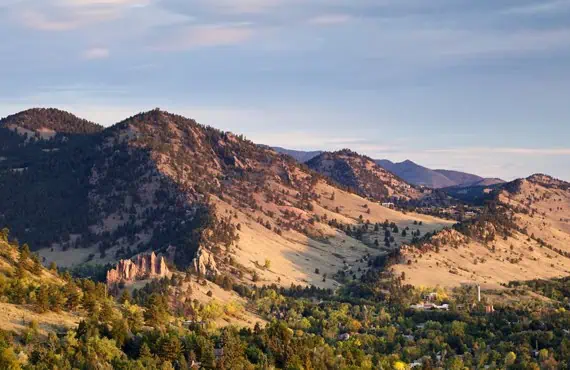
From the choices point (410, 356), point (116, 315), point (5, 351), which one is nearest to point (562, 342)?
point (410, 356)

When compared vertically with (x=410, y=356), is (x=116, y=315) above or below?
above

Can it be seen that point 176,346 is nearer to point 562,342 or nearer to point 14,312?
point 14,312

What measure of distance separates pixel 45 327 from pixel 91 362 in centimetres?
1639

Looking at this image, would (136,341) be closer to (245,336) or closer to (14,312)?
(14,312)

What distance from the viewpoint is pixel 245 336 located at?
160 m

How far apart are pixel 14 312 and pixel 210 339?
36.2 metres

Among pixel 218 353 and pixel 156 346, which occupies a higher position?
pixel 156 346

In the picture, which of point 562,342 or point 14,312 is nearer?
point 14,312

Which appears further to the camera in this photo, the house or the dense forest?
the house

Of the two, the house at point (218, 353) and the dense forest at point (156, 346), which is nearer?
the dense forest at point (156, 346)

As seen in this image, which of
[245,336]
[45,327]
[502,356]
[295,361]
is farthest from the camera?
[502,356]

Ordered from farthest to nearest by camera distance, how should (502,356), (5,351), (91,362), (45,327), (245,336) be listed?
1. (502,356)
2. (245,336)
3. (45,327)
4. (91,362)
5. (5,351)

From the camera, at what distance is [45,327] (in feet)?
421

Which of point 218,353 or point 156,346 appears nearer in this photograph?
point 156,346
